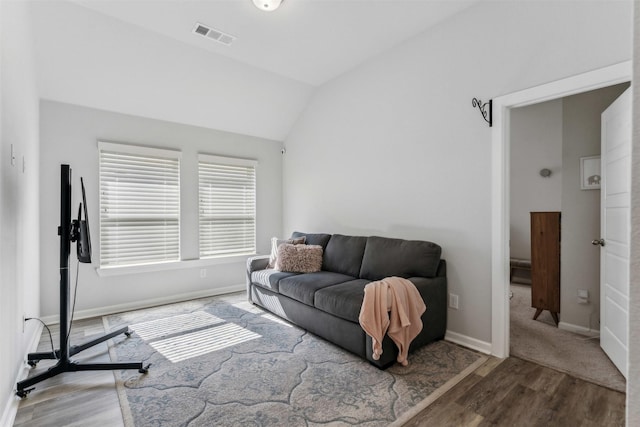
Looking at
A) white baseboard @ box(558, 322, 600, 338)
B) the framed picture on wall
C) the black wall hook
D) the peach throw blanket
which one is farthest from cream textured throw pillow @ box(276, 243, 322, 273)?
the framed picture on wall

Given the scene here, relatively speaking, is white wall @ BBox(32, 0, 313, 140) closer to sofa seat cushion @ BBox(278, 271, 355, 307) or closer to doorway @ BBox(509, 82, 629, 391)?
sofa seat cushion @ BBox(278, 271, 355, 307)

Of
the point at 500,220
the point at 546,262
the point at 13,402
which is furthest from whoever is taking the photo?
the point at 546,262

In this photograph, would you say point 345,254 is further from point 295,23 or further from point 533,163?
point 533,163

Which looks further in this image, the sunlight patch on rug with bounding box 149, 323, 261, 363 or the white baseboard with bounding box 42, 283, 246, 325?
the white baseboard with bounding box 42, 283, 246, 325

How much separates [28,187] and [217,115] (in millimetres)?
2276

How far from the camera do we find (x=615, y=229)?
2289 mm

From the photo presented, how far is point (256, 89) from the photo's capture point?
4.20 meters

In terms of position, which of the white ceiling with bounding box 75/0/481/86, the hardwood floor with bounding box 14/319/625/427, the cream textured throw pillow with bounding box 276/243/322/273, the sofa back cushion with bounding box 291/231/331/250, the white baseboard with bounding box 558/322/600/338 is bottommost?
the hardwood floor with bounding box 14/319/625/427

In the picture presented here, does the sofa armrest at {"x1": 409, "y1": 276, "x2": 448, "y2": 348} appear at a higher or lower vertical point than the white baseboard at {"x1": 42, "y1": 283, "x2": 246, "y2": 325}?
higher

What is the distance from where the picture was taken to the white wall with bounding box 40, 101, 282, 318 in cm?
338

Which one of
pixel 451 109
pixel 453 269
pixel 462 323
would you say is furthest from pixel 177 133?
pixel 462 323

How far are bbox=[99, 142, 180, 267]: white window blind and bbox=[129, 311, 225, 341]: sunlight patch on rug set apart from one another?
93cm

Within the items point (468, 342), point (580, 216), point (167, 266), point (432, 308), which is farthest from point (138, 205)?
point (580, 216)

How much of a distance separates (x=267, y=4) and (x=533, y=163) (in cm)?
456
